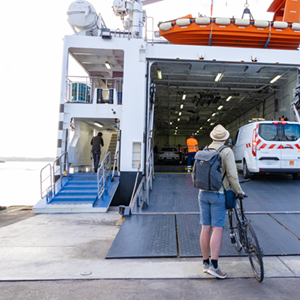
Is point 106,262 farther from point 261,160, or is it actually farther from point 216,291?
point 261,160

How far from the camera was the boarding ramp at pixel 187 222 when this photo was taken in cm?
365

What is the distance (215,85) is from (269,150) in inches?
253

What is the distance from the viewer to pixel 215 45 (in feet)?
29.9

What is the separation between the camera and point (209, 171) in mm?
2832

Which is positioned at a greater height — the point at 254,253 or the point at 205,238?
the point at 205,238

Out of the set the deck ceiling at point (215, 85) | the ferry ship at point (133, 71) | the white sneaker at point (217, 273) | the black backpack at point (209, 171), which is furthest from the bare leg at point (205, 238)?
the deck ceiling at point (215, 85)

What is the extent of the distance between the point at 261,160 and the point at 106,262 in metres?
5.73

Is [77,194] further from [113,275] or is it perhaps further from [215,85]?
[215,85]

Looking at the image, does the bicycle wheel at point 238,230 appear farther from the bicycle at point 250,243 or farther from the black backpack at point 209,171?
the black backpack at point 209,171

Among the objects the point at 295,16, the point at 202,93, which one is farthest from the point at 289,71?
the point at 202,93

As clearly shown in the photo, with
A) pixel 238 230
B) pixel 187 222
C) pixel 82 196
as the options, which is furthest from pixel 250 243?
pixel 82 196

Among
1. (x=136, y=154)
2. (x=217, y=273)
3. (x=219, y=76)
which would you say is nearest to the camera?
(x=217, y=273)

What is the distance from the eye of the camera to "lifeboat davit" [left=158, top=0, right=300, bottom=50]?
28.6 feet

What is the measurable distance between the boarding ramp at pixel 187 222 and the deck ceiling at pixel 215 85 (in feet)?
15.5
